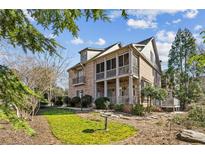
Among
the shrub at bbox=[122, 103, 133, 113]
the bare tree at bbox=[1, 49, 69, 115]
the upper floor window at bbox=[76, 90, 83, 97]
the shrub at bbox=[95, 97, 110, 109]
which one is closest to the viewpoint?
the bare tree at bbox=[1, 49, 69, 115]

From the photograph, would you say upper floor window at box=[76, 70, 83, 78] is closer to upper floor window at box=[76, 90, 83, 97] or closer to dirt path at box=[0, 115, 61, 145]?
upper floor window at box=[76, 90, 83, 97]

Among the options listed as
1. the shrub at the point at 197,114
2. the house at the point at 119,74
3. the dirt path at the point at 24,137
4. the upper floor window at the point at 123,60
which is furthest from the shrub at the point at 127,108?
the dirt path at the point at 24,137

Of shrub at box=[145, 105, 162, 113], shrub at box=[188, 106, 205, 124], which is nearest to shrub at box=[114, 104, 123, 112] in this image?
shrub at box=[145, 105, 162, 113]

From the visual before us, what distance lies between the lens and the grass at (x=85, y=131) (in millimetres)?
3923

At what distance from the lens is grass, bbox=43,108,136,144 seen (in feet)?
12.9

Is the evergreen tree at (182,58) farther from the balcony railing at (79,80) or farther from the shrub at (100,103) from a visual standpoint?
the balcony railing at (79,80)

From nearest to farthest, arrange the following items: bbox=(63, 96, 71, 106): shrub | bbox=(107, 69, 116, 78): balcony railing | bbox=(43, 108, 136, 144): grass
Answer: bbox=(43, 108, 136, 144): grass → bbox=(63, 96, 71, 106): shrub → bbox=(107, 69, 116, 78): balcony railing

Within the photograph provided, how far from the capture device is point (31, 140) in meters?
3.79

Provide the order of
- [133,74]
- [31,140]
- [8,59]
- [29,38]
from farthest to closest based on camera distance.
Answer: [133,74] → [8,59] → [31,140] → [29,38]

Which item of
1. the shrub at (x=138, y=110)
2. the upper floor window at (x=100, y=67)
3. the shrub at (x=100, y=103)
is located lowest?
the shrub at (x=138, y=110)

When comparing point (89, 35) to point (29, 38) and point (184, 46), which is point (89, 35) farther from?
point (184, 46)
